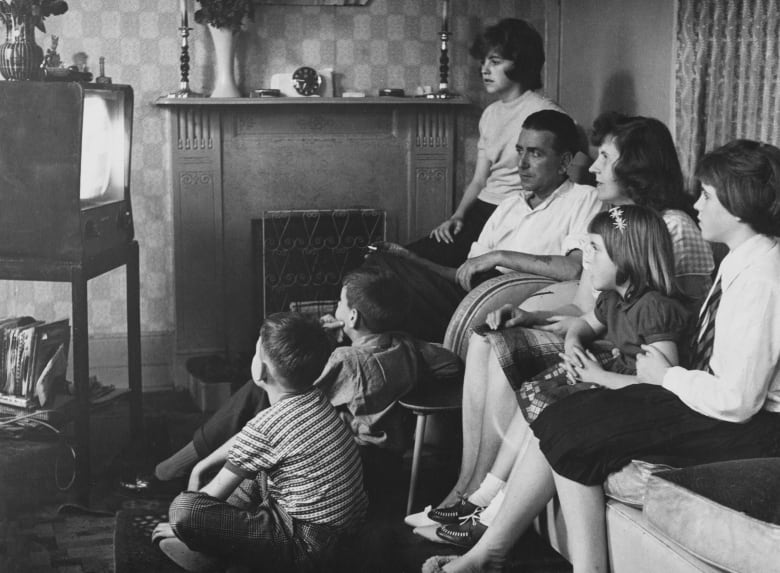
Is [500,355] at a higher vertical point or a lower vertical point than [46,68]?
lower

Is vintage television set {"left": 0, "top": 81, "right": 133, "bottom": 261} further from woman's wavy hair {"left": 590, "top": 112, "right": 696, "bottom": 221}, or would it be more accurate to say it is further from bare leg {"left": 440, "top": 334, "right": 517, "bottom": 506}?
woman's wavy hair {"left": 590, "top": 112, "right": 696, "bottom": 221}

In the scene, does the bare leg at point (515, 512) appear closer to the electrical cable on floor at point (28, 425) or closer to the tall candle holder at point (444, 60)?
the electrical cable on floor at point (28, 425)

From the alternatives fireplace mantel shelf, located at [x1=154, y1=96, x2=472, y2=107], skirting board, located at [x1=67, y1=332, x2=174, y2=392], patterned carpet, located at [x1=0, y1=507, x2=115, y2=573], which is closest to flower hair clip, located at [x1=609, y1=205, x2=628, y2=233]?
patterned carpet, located at [x1=0, y1=507, x2=115, y2=573]

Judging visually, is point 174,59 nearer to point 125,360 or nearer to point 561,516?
point 125,360

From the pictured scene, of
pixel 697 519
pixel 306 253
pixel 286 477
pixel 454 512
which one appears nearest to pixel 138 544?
pixel 286 477

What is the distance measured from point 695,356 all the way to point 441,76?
8.57 feet

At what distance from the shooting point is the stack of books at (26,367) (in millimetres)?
3227

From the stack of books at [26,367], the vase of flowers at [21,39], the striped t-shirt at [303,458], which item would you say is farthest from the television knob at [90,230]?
the striped t-shirt at [303,458]

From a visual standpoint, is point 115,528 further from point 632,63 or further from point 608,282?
point 632,63

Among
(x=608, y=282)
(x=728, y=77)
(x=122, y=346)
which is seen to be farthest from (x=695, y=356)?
(x=122, y=346)

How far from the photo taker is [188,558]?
245 cm

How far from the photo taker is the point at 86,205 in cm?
312

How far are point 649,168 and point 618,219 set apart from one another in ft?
1.48

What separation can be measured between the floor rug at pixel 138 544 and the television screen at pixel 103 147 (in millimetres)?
1005
